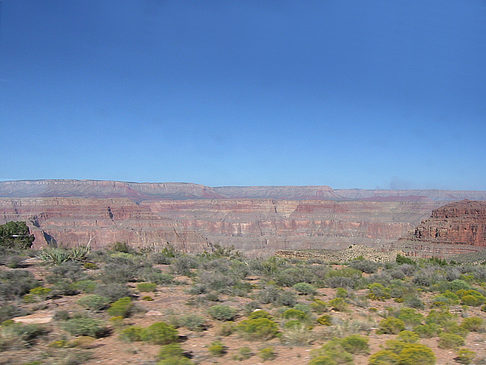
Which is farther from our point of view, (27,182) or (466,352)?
(27,182)

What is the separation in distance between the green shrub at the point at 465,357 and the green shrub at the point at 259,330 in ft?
10.8

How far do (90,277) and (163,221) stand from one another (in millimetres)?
94500

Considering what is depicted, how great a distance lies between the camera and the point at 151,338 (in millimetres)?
7199

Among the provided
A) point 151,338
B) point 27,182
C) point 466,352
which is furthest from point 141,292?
point 27,182

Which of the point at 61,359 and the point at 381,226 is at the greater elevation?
the point at 61,359

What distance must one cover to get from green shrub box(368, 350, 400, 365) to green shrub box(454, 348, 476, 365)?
4.26 feet

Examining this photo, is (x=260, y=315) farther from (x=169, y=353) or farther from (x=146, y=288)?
(x=146, y=288)

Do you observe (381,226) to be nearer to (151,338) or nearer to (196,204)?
(196,204)

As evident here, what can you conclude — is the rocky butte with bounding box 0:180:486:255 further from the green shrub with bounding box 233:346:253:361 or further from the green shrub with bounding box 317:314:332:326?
the green shrub with bounding box 233:346:253:361

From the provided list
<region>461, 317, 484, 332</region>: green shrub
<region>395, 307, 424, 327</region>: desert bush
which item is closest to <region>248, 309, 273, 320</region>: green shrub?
<region>395, 307, 424, 327</region>: desert bush

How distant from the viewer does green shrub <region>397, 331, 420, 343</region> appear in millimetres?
7695

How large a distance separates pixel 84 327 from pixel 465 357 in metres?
6.91

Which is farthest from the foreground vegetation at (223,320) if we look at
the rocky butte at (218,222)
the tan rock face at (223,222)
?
the tan rock face at (223,222)

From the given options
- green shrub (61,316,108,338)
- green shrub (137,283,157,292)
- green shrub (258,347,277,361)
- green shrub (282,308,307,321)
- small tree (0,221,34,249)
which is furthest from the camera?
small tree (0,221,34,249)
